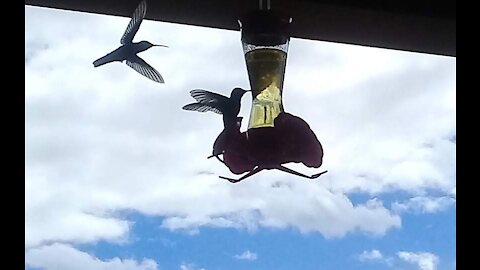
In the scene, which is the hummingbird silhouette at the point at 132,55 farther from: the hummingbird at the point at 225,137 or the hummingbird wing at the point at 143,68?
the hummingbird at the point at 225,137

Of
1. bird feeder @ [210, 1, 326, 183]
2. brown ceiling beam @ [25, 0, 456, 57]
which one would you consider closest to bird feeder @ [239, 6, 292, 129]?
bird feeder @ [210, 1, 326, 183]

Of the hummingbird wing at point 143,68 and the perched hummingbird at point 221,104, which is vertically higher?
the perched hummingbird at point 221,104

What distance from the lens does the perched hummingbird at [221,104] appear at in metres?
1.17

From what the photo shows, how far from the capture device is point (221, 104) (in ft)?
3.87

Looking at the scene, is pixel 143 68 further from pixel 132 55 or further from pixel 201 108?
pixel 201 108

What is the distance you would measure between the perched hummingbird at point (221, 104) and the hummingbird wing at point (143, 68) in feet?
0.57

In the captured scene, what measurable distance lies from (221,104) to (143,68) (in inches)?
8.1

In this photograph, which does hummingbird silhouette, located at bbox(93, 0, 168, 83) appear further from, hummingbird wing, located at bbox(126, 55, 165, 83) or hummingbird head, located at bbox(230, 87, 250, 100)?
hummingbird head, located at bbox(230, 87, 250, 100)

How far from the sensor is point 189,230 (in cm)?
138

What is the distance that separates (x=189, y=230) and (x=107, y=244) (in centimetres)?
20

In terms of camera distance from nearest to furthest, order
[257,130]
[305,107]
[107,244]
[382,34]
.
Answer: [257,130] → [107,244] → [305,107] → [382,34]

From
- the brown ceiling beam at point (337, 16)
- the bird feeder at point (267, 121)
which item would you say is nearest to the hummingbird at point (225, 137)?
the bird feeder at point (267, 121)
